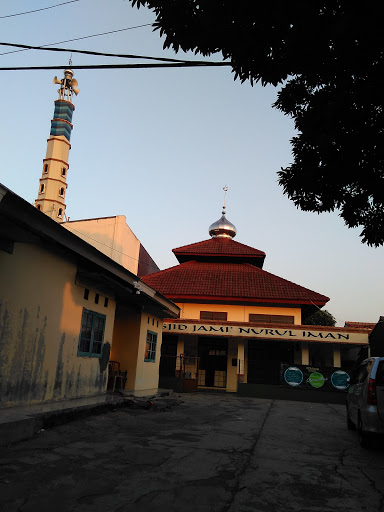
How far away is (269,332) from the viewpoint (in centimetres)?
2136

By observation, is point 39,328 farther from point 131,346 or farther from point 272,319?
point 272,319

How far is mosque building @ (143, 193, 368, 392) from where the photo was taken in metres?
21.1

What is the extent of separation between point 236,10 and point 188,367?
2109cm

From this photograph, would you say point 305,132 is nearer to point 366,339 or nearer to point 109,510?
point 109,510

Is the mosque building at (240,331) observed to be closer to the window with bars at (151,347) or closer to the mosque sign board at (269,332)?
the mosque sign board at (269,332)

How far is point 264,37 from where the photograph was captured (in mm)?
4125

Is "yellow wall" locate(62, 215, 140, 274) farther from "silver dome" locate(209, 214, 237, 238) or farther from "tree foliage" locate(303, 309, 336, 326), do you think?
"tree foliage" locate(303, 309, 336, 326)

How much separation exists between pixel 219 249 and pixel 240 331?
355 inches

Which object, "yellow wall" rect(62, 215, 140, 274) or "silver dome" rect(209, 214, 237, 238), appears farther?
"silver dome" rect(209, 214, 237, 238)

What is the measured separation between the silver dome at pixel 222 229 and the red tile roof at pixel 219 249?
1791 mm

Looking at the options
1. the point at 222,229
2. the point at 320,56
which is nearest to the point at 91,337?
the point at 320,56

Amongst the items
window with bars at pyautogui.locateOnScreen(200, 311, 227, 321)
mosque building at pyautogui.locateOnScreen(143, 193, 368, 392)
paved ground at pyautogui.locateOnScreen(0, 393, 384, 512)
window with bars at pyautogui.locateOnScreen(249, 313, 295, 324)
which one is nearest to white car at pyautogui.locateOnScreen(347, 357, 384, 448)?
paved ground at pyautogui.locateOnScreen(0, 393, 384, 512)

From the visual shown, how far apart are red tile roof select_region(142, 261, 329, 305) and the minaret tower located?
100.0 ft

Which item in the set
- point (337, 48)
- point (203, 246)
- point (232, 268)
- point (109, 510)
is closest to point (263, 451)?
point (109, 510)
